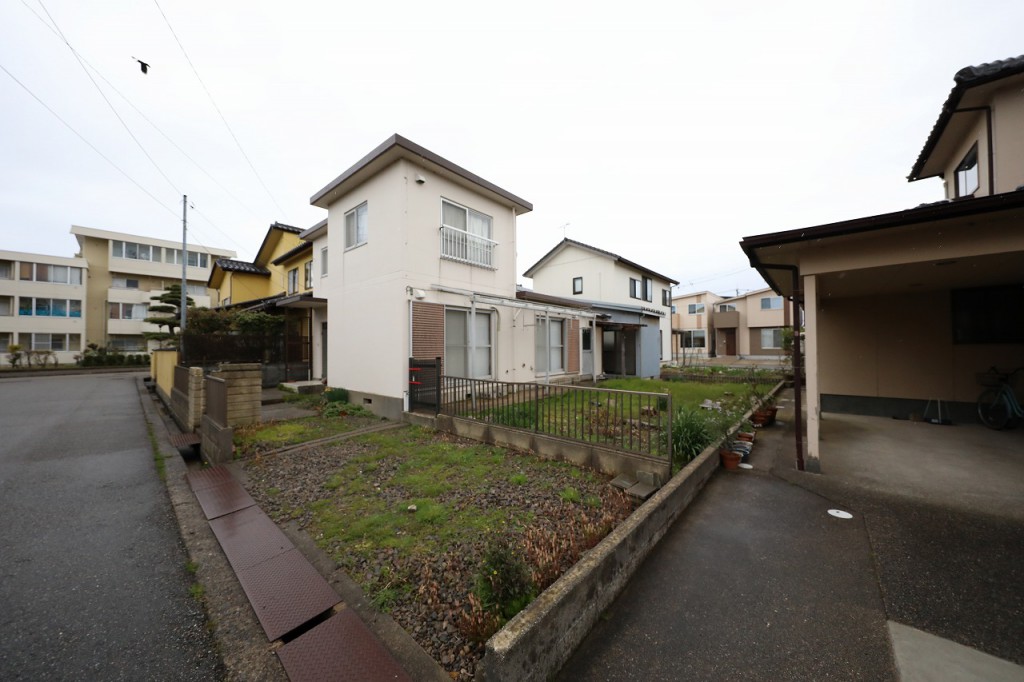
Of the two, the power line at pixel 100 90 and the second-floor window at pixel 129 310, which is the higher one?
the power line at pixel 100 90

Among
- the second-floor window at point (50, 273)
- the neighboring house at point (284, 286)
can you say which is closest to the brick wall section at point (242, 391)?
the neighboring house at point (284, 286)

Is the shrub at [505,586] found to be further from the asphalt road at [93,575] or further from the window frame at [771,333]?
the window frame at [771,333]

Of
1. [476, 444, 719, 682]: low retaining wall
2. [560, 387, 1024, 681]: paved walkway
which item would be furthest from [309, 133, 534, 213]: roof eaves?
[560, 387, 1024, 681]: paved walkway

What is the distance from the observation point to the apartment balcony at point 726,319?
3173cm

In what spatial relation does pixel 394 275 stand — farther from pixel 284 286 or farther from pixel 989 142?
pixel 284 286

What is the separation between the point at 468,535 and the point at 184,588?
7.28ft

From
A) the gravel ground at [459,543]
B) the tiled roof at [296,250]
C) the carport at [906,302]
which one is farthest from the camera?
the tiled roof at [296,250]

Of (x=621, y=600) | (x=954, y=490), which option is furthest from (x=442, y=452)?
(x=954, y=490)

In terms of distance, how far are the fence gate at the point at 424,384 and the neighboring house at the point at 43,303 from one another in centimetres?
3474

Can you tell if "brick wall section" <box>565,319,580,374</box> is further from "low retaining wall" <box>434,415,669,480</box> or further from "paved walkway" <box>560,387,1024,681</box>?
"paved walkway" <box>560,387,1024,681</box>

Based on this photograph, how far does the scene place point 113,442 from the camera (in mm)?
7000

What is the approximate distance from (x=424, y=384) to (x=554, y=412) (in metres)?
3.00

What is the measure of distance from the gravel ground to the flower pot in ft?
6.69

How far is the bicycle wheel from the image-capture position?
21.7 ft
